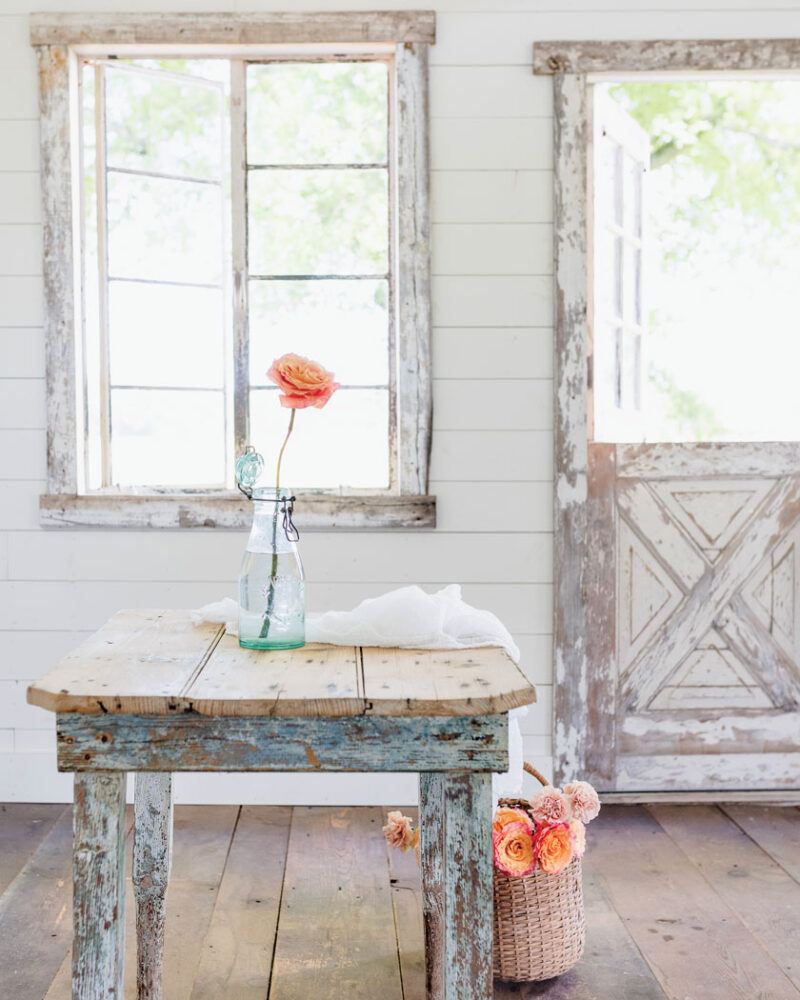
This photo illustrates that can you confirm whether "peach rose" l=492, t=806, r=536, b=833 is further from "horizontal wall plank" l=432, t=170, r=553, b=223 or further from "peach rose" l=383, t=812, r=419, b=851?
→ "horizontal wall plank" l=432, t=170, r=553, b=223

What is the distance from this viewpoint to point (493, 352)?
3.43m

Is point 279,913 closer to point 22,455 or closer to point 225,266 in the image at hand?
point 22,455

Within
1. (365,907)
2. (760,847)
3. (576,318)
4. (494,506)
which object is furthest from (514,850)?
(576,318)

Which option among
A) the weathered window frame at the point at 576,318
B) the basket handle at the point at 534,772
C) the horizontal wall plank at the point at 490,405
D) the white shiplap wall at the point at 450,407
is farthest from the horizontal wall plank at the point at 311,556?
the basket handle at the point at 534,772

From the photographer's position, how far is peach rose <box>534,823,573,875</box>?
2215mm

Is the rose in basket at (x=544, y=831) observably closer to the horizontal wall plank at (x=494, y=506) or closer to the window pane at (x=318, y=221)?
the horizontal wall plank at (x=494, y=506)

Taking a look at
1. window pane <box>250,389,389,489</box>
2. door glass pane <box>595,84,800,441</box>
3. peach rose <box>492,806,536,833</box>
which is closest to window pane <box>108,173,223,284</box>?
window pane <box>250,389,389,489</box>

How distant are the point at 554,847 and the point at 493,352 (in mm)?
1718

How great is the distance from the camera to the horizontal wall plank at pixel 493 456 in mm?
3439

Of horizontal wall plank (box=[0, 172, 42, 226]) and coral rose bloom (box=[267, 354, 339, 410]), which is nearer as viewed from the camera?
coral rose bloom (box=[267, 354, 339, 410])

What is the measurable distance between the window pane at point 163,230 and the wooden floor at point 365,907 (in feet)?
5.89

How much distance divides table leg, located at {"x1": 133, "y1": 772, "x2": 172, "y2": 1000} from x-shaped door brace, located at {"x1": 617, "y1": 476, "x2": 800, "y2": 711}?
1.87 m

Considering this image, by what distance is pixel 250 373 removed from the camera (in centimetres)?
353

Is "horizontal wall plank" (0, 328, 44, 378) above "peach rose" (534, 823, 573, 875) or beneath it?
above
